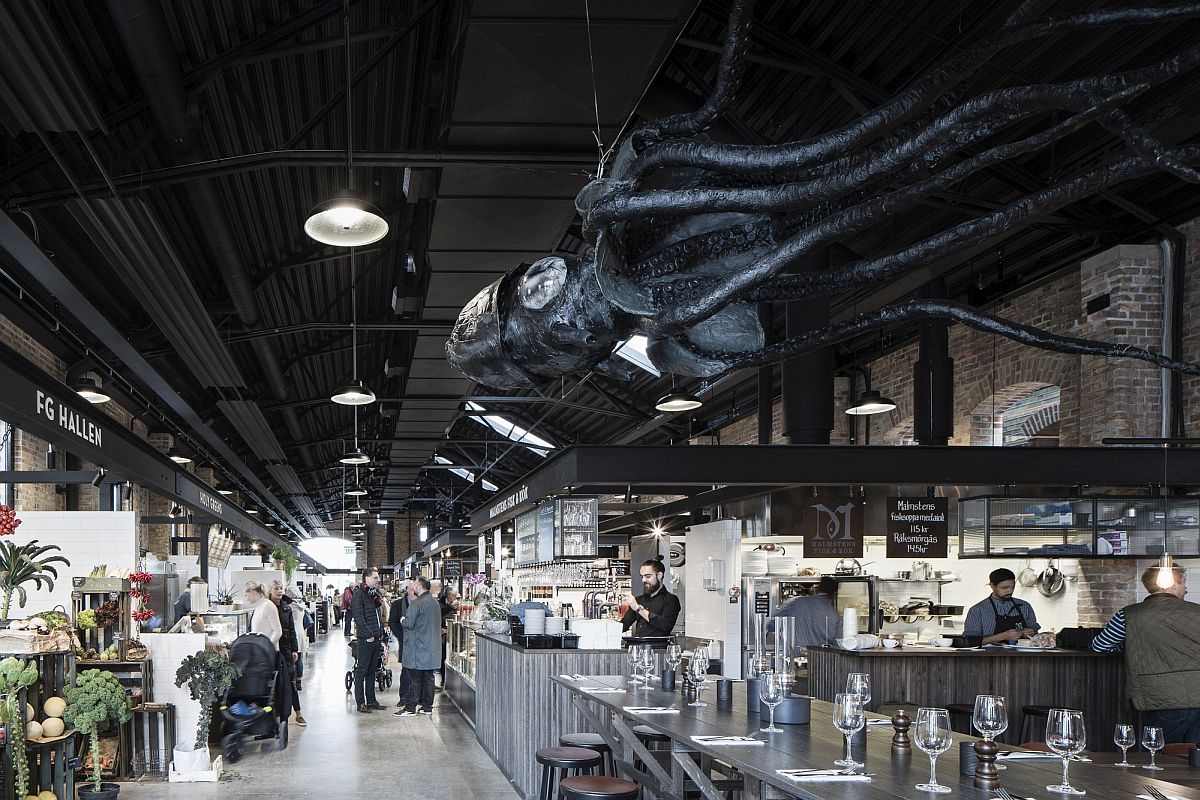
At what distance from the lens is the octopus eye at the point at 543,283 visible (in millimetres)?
2129

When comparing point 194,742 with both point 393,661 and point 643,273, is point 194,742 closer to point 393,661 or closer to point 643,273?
point 643,273

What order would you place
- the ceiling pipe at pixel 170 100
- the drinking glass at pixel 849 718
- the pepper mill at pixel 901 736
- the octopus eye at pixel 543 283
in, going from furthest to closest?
the ceiling pipe at pixel 170 100
the pepper mill at pixel 901 736
the drinking glass at pixel 849 718
the octopus eye at pixel 543 283

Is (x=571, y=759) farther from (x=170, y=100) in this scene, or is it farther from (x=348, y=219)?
(x=170, y=100)

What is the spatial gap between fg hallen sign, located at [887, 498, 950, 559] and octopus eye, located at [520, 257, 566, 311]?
23.9 feet

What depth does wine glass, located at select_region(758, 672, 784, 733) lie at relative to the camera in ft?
13.4

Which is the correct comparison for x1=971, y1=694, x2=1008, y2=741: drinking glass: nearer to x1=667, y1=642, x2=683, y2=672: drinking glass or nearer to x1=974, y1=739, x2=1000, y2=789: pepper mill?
x1=974, y1=739, x2=1000, y2=789: pepper mill

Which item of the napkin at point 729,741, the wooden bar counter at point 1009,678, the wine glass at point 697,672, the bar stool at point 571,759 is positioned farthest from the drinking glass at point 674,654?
the napkin at point 729,741

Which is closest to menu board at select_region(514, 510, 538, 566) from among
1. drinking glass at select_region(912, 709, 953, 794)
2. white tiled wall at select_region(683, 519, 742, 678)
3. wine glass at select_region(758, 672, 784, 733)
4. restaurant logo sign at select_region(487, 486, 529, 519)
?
restaurant logo sign at select_region(487, 486, 529, 519)

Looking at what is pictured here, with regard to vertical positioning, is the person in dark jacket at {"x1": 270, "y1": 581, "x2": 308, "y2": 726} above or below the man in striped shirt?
below

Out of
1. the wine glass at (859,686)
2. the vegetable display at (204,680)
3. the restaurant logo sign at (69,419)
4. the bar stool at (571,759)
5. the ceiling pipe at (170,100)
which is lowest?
the vegetable display at (204,680)

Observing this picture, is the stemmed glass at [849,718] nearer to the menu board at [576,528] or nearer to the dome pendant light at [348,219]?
the dome pendant light at [348,219]

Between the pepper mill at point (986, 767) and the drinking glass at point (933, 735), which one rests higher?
the drinking glass at point (933, 735)

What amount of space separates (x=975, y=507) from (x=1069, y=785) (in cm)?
523

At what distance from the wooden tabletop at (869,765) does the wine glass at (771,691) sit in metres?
0.06
